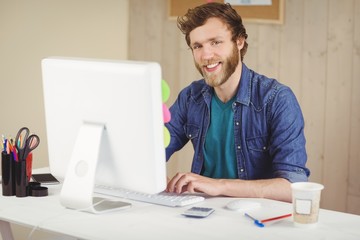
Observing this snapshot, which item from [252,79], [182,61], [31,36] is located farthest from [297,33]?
[31,36]

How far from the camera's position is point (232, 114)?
8.48 ft

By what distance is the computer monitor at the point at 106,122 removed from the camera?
182cm

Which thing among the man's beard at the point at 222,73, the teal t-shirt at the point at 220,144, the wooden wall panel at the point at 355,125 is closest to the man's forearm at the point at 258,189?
the teal t-shirt at the point at 220,144

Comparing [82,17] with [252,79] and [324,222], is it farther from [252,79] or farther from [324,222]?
[324,222]

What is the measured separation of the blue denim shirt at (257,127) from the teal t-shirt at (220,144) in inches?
0.8

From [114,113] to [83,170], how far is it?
0.20m

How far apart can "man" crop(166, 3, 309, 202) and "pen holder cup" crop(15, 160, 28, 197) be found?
606 millimetres

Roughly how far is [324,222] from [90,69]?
2.54ft

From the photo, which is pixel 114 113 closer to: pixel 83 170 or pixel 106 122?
pixel 106 122

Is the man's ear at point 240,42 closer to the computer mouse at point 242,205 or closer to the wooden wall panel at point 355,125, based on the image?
the computer mouse at point 242,205

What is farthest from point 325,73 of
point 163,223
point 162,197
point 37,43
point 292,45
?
point 163,223

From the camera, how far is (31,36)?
Answer: 13.1ft

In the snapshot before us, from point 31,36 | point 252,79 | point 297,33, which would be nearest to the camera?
point 252,79

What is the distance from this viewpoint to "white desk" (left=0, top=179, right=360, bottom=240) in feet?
5.85
